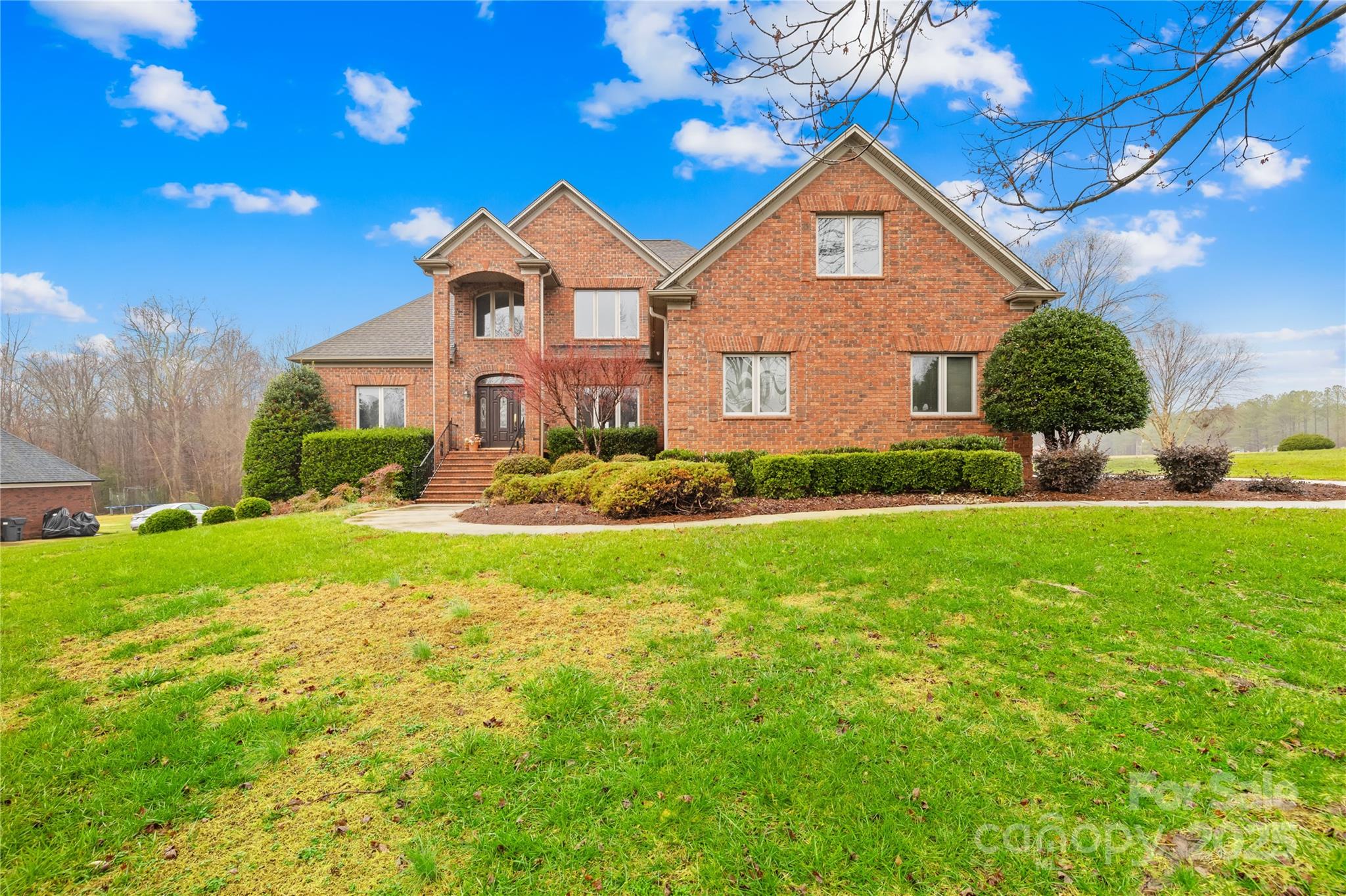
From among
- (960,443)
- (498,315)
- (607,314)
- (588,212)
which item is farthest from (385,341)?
(960,443)

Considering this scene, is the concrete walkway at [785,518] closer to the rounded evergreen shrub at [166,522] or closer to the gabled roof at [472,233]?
the rounded evergreen shrub at [166,522]

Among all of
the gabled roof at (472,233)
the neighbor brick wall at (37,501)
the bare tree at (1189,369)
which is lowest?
the neighbor brick wall at (37,501)

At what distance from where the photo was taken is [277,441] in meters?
17.6

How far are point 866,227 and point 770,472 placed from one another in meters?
7.28

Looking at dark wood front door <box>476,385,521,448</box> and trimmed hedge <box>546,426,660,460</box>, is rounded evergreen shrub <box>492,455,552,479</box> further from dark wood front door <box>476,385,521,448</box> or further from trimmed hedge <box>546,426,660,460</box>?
dark wood front door <box>476,385,521,448</box>

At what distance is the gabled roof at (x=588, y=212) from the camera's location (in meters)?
20.2

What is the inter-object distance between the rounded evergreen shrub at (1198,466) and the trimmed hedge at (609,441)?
12611 millimetres

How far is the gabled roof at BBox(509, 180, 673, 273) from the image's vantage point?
20.2 metres

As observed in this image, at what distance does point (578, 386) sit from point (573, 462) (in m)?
3.04

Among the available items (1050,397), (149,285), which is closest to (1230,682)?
(1050,397)

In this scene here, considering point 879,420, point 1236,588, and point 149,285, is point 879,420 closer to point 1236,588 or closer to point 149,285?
point 1236,588

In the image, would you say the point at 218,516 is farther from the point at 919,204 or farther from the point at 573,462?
the point at 919,204

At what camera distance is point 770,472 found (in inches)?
452

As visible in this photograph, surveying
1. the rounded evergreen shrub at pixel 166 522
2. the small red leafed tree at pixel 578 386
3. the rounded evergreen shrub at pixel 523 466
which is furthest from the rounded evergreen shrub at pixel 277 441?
the rounded evergreen shrub at pixel 523 466
